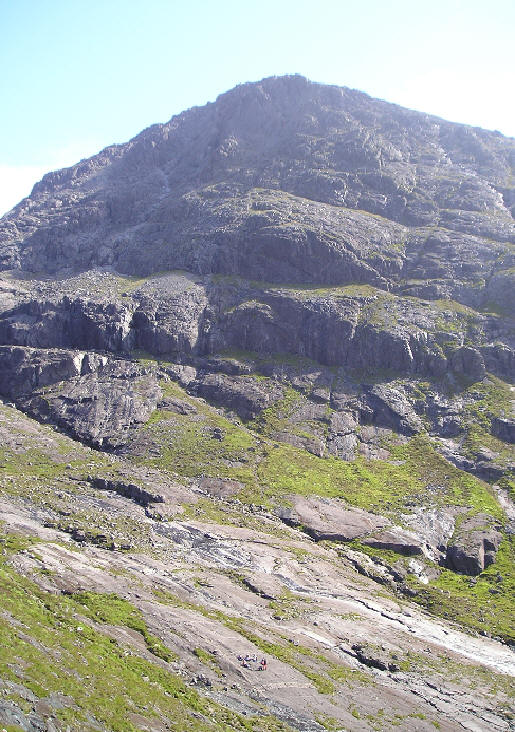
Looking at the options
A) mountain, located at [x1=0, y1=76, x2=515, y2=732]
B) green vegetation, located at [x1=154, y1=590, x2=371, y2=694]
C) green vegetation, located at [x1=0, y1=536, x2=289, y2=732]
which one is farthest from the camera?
green vegetation, located at [x1=154, y1=590, x2=371, y2=694]

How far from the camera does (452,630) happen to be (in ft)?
197

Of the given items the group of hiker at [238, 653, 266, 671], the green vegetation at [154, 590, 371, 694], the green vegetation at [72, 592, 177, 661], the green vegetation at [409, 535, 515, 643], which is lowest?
the green vegetation at [409, 535, 515, 643]

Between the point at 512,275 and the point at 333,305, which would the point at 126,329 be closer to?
the point at 333,305

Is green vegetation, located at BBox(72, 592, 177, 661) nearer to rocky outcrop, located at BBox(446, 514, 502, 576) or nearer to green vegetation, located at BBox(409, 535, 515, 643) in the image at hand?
green vegetation, located at BBox(409, 535, 515, 643)

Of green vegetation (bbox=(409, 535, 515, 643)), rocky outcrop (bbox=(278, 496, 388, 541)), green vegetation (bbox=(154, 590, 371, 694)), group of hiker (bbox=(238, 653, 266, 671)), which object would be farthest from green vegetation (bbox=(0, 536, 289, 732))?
rocky outcrop (bbox=(278, 496, 388, 541))

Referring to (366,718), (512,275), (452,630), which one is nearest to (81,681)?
(366,718)

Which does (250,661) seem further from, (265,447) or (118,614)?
(265,447)

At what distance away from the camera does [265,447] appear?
102 m

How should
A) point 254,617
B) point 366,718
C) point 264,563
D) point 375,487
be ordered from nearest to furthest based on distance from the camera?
point 366,718
point 254,617
point 264,563
point 375,487

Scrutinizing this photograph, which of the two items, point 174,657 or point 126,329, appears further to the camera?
point 126,329

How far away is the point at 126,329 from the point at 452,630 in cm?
9848

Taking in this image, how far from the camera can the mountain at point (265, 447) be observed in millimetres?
38031

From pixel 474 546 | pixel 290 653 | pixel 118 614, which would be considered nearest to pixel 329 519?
pixel 474 546

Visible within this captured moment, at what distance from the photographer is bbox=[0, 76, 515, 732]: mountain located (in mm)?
38031
